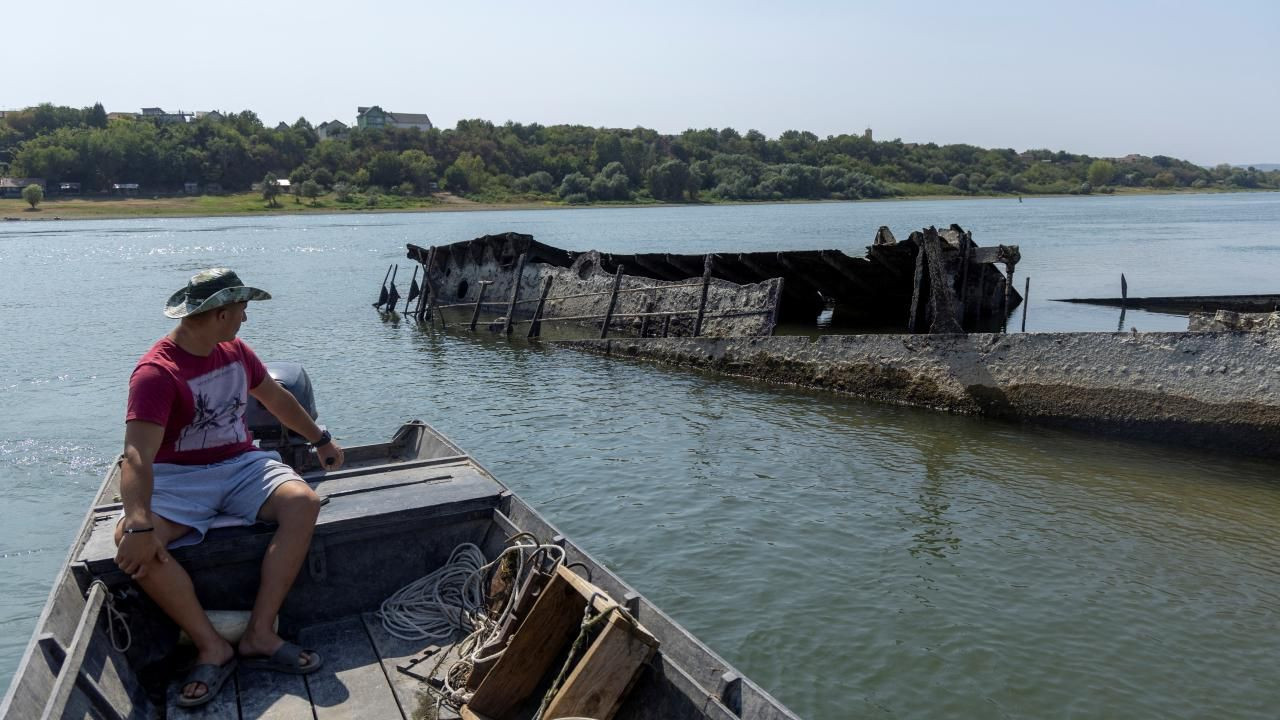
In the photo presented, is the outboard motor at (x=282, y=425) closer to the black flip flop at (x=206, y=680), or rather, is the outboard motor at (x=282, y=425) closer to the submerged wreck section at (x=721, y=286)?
the black flip flop at (x=206, y=680)

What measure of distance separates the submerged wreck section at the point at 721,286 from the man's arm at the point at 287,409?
48.9 ft

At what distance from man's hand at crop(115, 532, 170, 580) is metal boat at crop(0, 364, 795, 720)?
0.24 meters

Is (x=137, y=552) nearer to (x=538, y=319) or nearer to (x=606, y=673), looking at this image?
(x=606, y=673)

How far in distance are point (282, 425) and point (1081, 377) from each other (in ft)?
38.8

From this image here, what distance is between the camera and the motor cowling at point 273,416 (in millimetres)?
8555

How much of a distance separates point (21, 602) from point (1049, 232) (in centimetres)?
8122

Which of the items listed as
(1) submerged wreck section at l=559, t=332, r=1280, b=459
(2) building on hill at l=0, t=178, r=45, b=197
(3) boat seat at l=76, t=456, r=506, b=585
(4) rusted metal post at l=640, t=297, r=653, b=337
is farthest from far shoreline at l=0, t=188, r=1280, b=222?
(3) boat seat at l=76, t=456, r=506, b=585

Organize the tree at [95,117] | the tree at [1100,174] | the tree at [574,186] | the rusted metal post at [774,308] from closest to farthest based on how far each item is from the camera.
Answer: the rusted metal post at [774,308]
the tree at [574,186]
the tree at [95,117]
the tree at [1100,174]

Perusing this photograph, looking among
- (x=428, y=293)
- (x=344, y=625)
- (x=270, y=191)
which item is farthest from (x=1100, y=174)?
(x=344, y=625)

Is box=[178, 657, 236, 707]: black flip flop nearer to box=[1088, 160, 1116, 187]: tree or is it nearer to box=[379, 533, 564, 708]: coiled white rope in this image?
box=[379, 533, 564, 708]: coiled white rope

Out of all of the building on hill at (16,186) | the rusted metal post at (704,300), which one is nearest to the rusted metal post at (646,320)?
the rusted metal post at (704,300)

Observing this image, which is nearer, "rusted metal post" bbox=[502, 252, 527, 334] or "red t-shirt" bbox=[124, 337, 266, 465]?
"red t-shirt" bbox=[124, 337, 266, 465]

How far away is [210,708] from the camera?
504cm

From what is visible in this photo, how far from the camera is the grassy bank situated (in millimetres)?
110250
